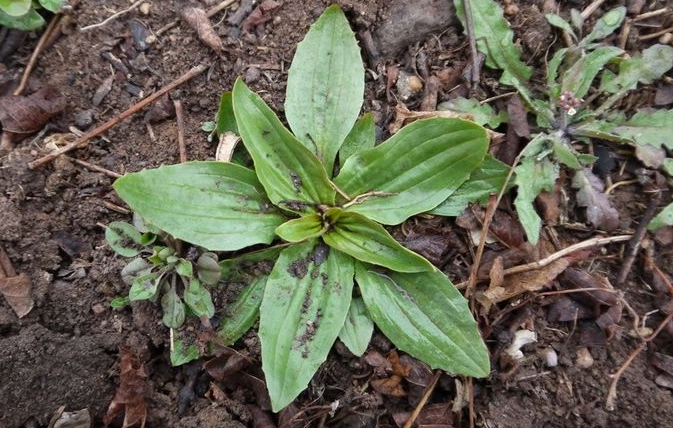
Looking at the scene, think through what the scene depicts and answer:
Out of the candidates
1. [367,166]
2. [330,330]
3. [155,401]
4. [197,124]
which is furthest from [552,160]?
[155,401]

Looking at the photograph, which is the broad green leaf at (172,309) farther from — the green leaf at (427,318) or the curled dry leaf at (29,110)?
the curled dry leaf at (29,110)

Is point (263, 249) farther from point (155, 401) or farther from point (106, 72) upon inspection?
point (106, 72)

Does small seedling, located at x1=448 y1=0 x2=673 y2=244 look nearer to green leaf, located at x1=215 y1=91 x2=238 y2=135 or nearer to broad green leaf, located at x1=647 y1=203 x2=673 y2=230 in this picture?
broad green leaf, located at x1=647 y1=203 x2=673 y2=230

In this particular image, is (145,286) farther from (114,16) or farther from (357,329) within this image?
(114,16)

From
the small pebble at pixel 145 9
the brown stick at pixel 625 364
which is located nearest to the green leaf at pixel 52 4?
the small pebble at pixel 145 9

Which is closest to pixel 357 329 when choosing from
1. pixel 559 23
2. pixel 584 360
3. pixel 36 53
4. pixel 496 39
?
pixel 584 360

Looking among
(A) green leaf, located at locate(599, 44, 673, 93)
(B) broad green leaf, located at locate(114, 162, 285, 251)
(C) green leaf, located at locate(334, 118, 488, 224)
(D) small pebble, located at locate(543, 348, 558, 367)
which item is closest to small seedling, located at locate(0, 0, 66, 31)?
(B) broad green leaf, located at locate(114, 162, 285, 251)

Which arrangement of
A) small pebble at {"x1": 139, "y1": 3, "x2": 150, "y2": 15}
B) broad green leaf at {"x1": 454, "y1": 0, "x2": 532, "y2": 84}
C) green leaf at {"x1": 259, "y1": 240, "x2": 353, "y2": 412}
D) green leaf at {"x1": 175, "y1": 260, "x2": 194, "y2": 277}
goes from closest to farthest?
1. green leaf at {"x1": 259, "y1": 240, "x2": 353, "y2": 412}
2. green leaf at {"x1": 175, "y1": 260, "x2": 194, "y2": 277}
3. broad green leaf at {"x1": 454, "y1": 0, "x2": 532, "y2": 84}
4. small pebble at {"x1": 139, "y1": 3, "x2": 150, "y2": 15}
